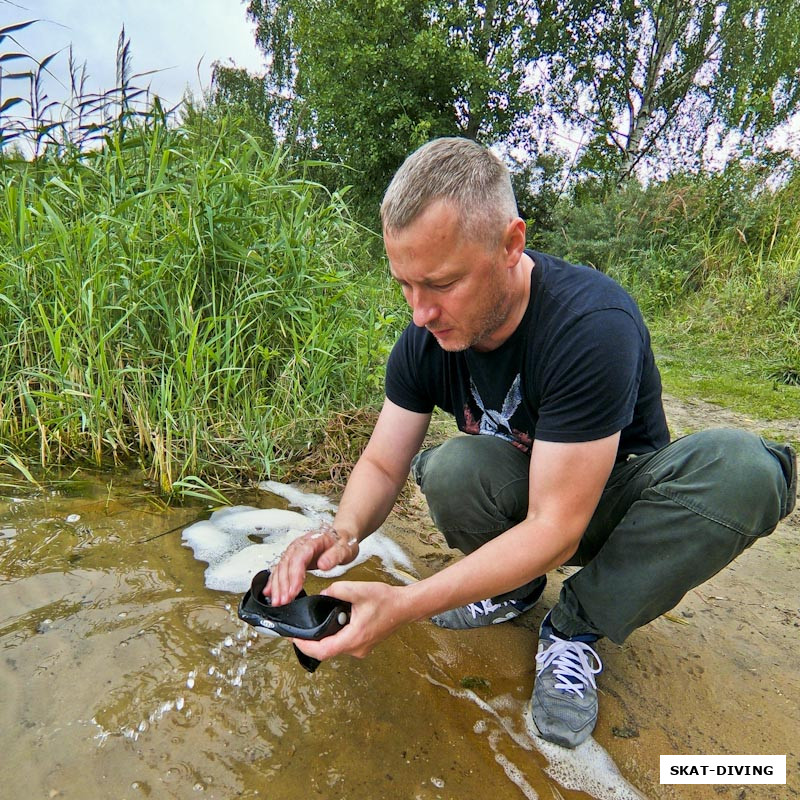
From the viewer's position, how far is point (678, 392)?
4035 millimetres

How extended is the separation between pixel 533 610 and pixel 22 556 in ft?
5.00

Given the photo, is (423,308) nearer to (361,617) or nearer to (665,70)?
(361,617)

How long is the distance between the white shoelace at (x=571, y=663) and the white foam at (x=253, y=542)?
529 mm

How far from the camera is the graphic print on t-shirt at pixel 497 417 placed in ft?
4.70

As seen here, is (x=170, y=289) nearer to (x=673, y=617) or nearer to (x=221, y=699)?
(x=221, y=699)

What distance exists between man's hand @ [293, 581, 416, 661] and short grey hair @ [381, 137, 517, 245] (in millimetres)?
714

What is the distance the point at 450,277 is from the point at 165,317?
1.55 meters

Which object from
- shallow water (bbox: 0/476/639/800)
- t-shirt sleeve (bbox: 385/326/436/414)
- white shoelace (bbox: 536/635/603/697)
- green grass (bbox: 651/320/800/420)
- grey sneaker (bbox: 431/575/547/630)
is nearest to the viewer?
shallow water (bbox: 0/476/639/800)

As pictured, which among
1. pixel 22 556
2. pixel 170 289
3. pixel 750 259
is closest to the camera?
pixel 22 556

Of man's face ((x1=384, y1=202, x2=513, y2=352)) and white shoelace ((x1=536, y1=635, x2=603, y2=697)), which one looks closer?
man's face ((x1=384, y1=202, x2=513, y2=352))

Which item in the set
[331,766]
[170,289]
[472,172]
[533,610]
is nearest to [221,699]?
[331,766]

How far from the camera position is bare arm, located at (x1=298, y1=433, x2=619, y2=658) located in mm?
1029

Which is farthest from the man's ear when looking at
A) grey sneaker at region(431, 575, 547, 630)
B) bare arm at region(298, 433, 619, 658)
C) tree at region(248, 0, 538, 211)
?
tree at region(248, 0, 538, 211)

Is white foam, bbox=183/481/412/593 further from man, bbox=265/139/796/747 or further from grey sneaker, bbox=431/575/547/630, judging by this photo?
man, bbox=265/139/796/747
